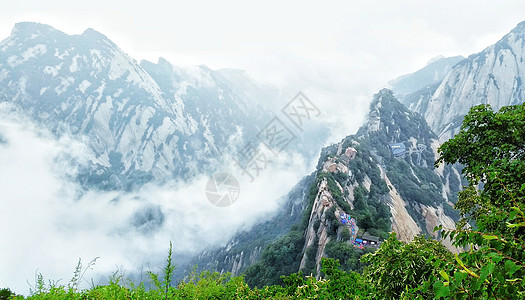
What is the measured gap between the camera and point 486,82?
139 metres

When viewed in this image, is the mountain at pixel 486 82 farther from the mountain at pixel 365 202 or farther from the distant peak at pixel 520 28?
the mountain at pixel 365 202

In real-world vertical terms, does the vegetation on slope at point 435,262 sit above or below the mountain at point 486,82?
below

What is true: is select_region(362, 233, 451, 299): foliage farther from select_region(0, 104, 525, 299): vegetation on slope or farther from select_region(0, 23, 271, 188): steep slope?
select_region(0, 23, 271, 188): steep slope

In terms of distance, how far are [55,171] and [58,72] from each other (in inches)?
2404

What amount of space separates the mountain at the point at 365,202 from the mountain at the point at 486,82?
123 feet

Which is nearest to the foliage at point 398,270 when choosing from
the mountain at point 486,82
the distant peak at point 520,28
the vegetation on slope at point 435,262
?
the vegetation on slope at point 435,262

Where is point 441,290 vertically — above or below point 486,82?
below

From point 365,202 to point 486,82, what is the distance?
427 feet

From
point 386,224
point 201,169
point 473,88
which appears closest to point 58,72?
point 201,169

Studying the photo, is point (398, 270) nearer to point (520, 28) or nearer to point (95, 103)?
point (520, 28)

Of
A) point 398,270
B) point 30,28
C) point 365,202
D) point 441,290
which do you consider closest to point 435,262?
point 441,290

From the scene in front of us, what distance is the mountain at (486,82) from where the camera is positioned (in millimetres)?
137625

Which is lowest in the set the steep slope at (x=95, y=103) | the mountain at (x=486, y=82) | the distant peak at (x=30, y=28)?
the mountain at (x=486, y=82)

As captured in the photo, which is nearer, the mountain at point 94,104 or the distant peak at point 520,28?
the distant peak at point 520,28
